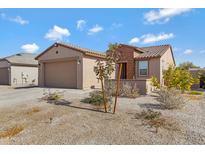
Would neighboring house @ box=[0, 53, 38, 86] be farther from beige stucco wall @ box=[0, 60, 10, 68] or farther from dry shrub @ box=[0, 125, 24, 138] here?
dry shrub @ box=[0, 125, 24, 138]

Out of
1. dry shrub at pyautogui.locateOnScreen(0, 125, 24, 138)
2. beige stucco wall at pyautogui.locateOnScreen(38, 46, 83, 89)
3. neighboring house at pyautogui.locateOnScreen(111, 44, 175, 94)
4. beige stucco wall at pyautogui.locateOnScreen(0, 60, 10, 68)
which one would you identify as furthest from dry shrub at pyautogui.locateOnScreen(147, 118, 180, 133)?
beige stucco wall at pyautogui.locateOnScreen(0, 60, 10, 68)

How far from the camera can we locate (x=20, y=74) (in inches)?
819

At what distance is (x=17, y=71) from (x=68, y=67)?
11.5 m

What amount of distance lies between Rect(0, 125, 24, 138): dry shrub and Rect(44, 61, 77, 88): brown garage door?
8.84m

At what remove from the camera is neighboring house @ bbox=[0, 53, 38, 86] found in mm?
19875

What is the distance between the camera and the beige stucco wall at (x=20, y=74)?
19.9 m

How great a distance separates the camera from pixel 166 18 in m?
9.98

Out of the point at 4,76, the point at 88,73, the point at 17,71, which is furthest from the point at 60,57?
the point at 4,76

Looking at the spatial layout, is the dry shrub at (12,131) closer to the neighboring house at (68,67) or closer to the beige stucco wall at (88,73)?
the neighboring house at (68,67)

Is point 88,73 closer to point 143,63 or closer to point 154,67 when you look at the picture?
point 143,63
